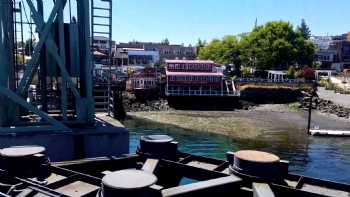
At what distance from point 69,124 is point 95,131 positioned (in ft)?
5.08

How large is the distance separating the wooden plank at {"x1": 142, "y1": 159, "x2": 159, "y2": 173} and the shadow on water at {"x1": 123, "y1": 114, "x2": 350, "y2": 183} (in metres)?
21.1

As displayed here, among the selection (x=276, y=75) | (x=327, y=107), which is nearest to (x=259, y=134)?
(x=327, y=107)

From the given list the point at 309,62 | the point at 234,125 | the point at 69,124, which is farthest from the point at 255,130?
the point at 309,62

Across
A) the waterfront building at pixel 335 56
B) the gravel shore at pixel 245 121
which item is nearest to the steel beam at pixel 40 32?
the gravel shore at pixel 245 121

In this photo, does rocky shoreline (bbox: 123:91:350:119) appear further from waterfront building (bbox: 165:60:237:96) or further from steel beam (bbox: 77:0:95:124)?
steel beam (bbox: 77:0:95:124)

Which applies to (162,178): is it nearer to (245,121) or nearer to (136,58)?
(245,121)

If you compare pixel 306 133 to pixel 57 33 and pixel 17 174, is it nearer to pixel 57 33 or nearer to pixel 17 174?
pixel 57 33

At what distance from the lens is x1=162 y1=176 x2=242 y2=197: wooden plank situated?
6078 mm

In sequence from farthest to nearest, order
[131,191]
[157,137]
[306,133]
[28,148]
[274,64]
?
[274,64], [306,133], [157,137], [28,148], [131,191]

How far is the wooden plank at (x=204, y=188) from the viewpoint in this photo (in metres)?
6.08

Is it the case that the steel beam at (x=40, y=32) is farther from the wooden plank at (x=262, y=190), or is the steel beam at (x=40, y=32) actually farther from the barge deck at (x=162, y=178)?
the wooden plank at (x=262, y=190)

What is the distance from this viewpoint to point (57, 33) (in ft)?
44.7

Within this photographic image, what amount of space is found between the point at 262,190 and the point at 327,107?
192ft

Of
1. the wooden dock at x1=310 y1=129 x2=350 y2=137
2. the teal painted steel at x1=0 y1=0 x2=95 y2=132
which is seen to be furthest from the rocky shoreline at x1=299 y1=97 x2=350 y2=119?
the teal painted steel at x1=0 y1=0 x2=95 y2=132
